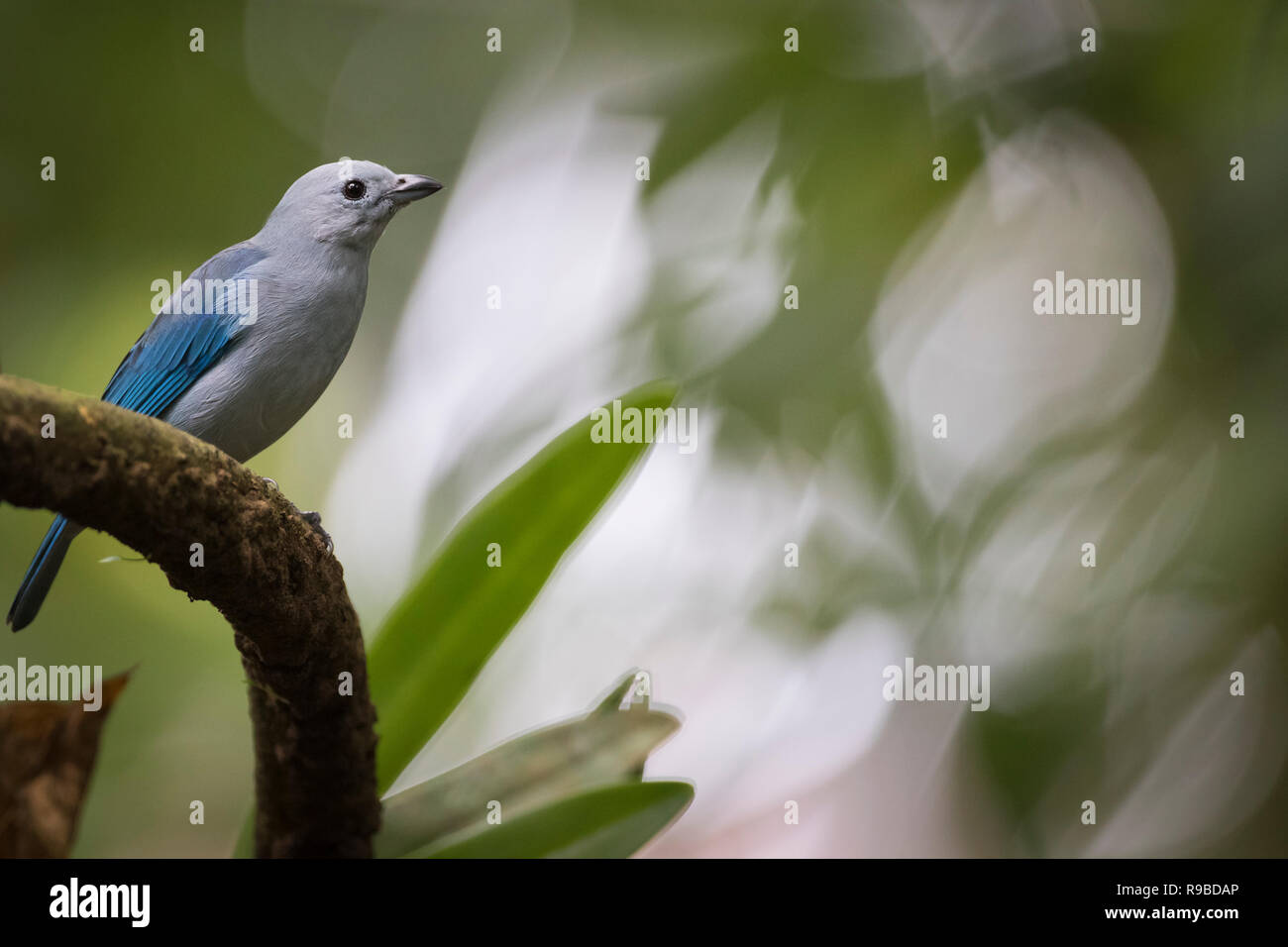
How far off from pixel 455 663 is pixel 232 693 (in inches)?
55.7

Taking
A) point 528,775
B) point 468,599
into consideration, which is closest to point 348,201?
point 468,599

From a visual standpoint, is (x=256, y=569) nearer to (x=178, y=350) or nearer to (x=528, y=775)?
(x=528, y=775)

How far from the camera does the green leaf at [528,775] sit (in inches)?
59.2

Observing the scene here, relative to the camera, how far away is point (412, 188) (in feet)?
6.26

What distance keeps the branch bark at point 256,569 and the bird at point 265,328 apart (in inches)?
15.5

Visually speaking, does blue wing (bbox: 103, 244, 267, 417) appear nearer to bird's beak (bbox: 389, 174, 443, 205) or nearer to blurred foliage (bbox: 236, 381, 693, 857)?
bird's beak (bbox: 389, 174, 443, 205)

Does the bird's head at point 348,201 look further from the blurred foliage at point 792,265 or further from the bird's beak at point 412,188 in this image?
the blurred foliage at point 792,265

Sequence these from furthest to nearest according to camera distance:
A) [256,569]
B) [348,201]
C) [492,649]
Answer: [348,201] < [492,649] < [256,569]

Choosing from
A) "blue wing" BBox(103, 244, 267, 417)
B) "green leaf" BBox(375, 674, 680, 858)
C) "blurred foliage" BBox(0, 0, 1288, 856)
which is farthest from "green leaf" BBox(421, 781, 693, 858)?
"blurred foliage" BBox(0, 0, 1288, 856)

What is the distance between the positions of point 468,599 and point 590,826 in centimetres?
38

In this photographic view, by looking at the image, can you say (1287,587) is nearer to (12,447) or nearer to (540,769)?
(540,769)

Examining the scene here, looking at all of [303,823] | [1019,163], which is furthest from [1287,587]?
[303,823]

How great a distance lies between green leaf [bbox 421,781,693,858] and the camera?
143 cm

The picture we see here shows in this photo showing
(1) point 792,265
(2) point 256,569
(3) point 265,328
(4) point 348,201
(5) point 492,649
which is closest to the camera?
(2) point 256,569
